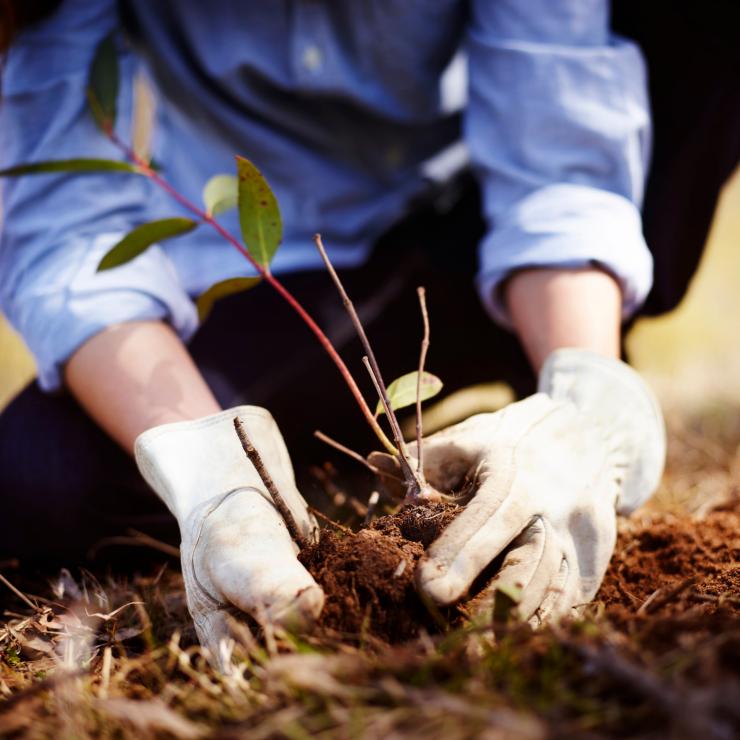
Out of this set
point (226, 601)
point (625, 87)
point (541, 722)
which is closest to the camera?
point (541, 722)

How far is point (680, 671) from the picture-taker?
64 centimetres

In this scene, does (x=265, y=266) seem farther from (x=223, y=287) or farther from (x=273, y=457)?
(x=273, y=457)

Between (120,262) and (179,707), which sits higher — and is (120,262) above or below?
above

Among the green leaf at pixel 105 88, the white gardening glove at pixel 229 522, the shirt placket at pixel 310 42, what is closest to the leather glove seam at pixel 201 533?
the white gardening glove at pixel 229 522

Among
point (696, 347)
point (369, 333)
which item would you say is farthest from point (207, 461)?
point (696, 347)

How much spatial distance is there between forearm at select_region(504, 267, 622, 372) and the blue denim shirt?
0.03 meters

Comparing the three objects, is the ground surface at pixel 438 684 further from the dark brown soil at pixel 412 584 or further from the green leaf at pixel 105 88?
the green leaf at pixel 105 88

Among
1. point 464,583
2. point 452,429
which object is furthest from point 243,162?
point 464,583

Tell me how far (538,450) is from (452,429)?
4.8 inches

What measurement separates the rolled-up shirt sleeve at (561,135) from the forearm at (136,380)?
57 cm

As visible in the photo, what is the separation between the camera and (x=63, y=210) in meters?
1.46

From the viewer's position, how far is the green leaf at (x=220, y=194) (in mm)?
1074

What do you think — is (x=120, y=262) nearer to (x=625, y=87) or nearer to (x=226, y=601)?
(x=226, y=601)

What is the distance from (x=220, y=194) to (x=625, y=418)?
688 millimetres
